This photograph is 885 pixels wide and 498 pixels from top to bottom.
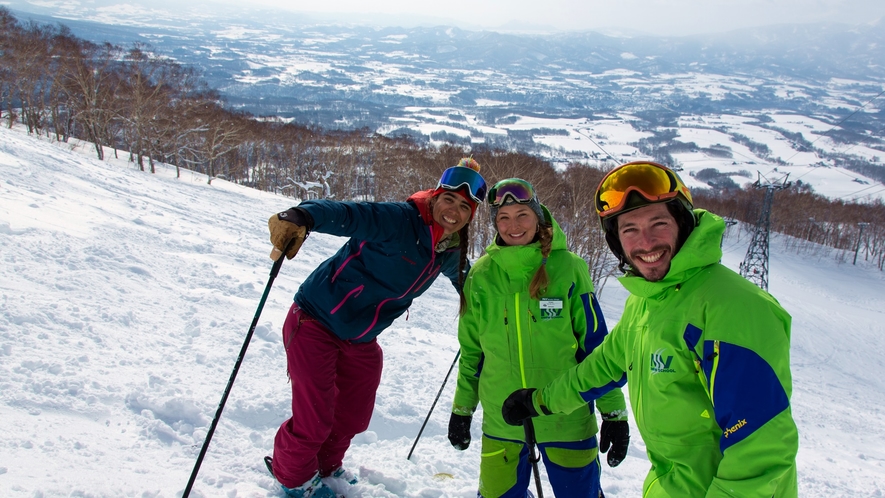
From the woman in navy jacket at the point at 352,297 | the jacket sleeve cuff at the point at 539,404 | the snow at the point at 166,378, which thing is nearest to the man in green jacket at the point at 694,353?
the jacket sleeve cuff at the point at 539,404

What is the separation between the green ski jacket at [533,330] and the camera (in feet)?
7.82

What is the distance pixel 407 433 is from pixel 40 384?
8.44 ft

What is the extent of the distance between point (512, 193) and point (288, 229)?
1.18 meters

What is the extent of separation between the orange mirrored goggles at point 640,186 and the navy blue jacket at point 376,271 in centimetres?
119

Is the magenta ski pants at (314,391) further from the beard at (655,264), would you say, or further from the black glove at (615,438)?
the beard at (655,264)

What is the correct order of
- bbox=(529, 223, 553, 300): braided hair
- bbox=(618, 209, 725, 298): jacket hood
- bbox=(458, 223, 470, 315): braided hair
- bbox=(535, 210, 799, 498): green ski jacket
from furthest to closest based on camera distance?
bbox=(458, 223, 470, 315): braided hair → bbox=(529, 223, 553, 300): braided hair → bbox=(618, 209, 725, 298): jacket hood → bbox=(535, 210, 799, 498): green ski jacket

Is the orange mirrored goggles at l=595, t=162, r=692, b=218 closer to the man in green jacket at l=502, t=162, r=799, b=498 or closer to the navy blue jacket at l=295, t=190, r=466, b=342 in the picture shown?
the man in green jacket at l=502, t=162, r=799, b=498

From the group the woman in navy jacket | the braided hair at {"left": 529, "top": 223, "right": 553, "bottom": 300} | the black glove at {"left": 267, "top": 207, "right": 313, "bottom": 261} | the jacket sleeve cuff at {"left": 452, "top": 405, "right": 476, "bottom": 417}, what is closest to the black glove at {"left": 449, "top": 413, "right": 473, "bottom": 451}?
the jacket sleeve cuff at {"left": 452, "top": 405, "right": 476, "bottom": 417}

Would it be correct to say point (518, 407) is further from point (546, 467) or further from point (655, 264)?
point (655, 264)

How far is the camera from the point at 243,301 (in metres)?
6.09

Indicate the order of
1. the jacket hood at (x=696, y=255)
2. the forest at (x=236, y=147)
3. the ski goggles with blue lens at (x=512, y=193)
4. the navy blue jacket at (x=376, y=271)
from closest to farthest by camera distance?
the jacket hood at (x=696, y=255)
the ski goggles with blue lens at (x=512, y=193)
the navy blue jacket at (x=376, y=271)
the forest at (x=236, y=147)

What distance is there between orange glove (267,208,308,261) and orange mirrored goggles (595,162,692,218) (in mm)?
1388

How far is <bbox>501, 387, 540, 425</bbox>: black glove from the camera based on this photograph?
7.36 ft

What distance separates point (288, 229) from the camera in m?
2.24
